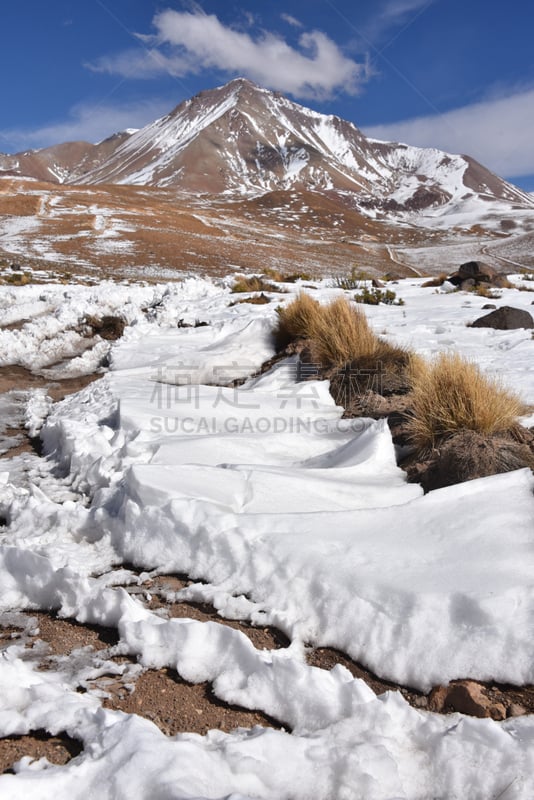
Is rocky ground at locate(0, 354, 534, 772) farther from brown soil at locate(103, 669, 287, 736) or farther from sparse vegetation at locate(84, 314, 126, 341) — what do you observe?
sparse vegetation at locate(84, 314, 126, 341)

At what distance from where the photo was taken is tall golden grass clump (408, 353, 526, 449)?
11.6 ft

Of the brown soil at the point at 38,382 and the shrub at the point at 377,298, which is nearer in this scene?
the brown soil at the point at 38,382

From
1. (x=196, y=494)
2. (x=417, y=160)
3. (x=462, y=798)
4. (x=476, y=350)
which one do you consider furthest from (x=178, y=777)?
(x=417, y=160)

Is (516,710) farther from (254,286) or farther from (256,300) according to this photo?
(254,286)

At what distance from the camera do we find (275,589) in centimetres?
245

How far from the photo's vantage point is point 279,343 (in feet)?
24.2

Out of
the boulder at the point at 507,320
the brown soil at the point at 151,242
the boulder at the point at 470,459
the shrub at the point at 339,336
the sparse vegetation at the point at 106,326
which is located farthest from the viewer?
the brown soil at the point at 151,242

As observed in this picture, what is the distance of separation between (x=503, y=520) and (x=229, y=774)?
5.77 feet

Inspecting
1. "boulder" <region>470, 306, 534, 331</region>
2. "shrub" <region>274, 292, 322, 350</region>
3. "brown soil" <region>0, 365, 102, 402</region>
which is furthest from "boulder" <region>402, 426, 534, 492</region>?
"brown soil" <region>0, 365, 102, 402</region>

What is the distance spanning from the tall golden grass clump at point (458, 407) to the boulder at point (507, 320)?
11.9 ft

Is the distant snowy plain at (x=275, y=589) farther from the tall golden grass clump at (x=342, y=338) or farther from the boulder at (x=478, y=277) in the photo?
the boulder at (x=478, y=277)

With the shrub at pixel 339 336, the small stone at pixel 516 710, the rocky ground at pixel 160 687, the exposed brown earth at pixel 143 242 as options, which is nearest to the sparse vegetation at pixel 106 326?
the shrub at pixel 339 336

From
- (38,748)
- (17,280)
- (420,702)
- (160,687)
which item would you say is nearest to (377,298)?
(420,702)

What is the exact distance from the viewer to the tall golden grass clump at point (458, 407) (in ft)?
11.6
